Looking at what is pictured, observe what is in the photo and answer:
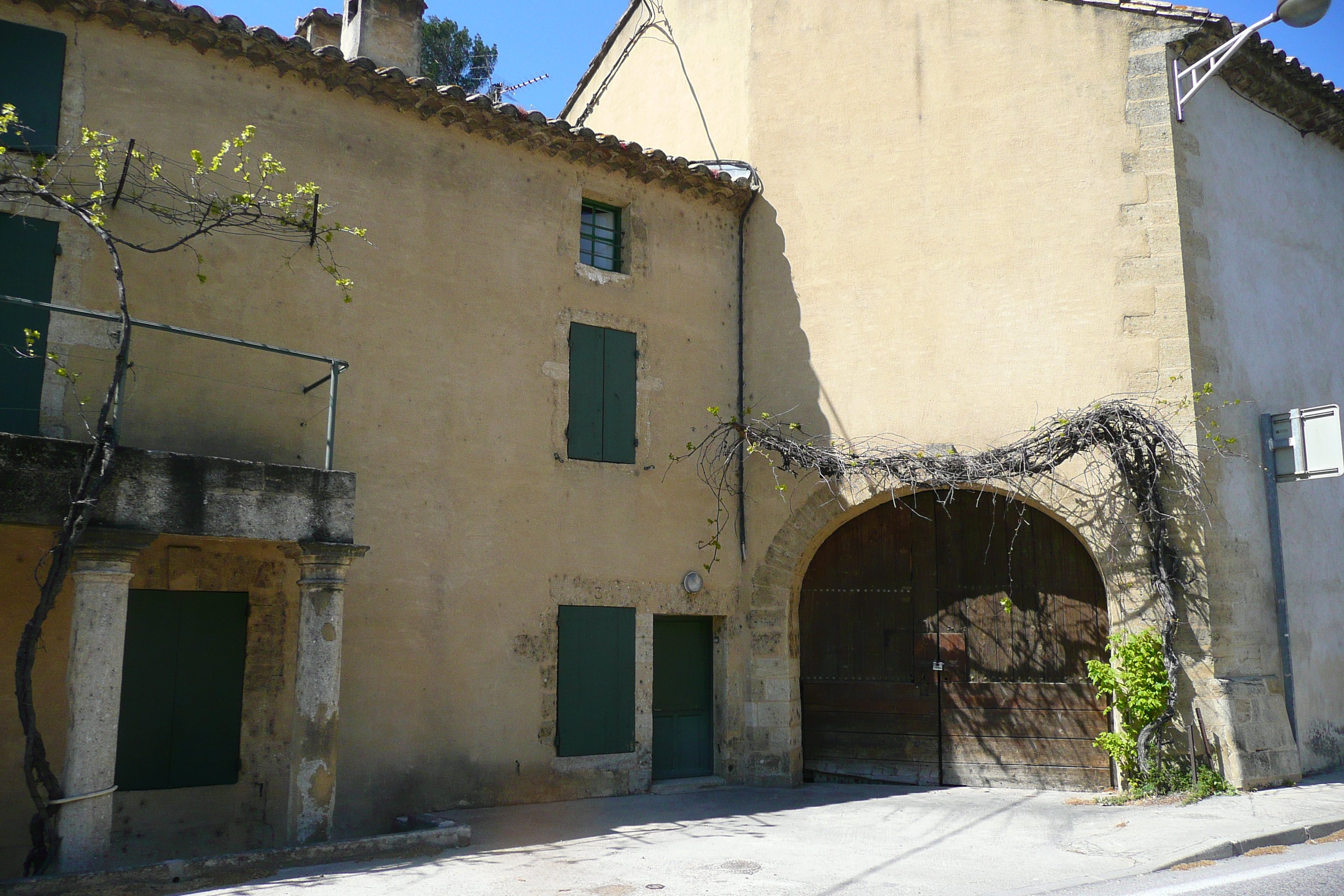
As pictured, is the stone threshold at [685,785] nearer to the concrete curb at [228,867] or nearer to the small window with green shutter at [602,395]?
the concrete curb at [228,867]

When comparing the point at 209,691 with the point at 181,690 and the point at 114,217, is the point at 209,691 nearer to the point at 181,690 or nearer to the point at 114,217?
the point at 181,690

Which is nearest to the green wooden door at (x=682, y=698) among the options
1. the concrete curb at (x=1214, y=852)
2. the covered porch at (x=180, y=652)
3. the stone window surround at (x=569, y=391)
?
the stone window surround at (x=569, y=391)

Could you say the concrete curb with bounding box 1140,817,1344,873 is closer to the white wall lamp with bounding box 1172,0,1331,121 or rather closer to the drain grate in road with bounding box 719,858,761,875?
the drain grate in road with bounding box 719,858,761,875

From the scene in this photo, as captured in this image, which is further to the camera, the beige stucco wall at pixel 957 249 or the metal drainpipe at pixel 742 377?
the metal drainpipe at pixel 742 377

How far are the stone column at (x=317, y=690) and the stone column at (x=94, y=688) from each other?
1089mm

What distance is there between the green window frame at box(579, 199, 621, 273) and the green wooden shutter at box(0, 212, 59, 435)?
4614 millimetres

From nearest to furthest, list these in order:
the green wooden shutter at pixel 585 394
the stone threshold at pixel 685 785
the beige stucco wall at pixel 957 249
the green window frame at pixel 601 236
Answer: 1. the beige stucco wall at pixel 957 249
2. the stone threshold at pixel 685 785
3. the green wooden shutter at pixel 585 394
4. the green window frame at pixel 601 236

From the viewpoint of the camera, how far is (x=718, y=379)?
11.0 m

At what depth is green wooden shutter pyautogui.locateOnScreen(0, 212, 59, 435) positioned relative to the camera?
727 cm

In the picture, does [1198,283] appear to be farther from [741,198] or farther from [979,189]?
[741,198]

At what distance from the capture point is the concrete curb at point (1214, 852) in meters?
5.95

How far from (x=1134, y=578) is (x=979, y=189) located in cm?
381

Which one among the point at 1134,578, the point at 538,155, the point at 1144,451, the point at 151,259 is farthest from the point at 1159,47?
the point at 151,259

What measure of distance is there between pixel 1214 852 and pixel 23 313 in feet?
28.1
